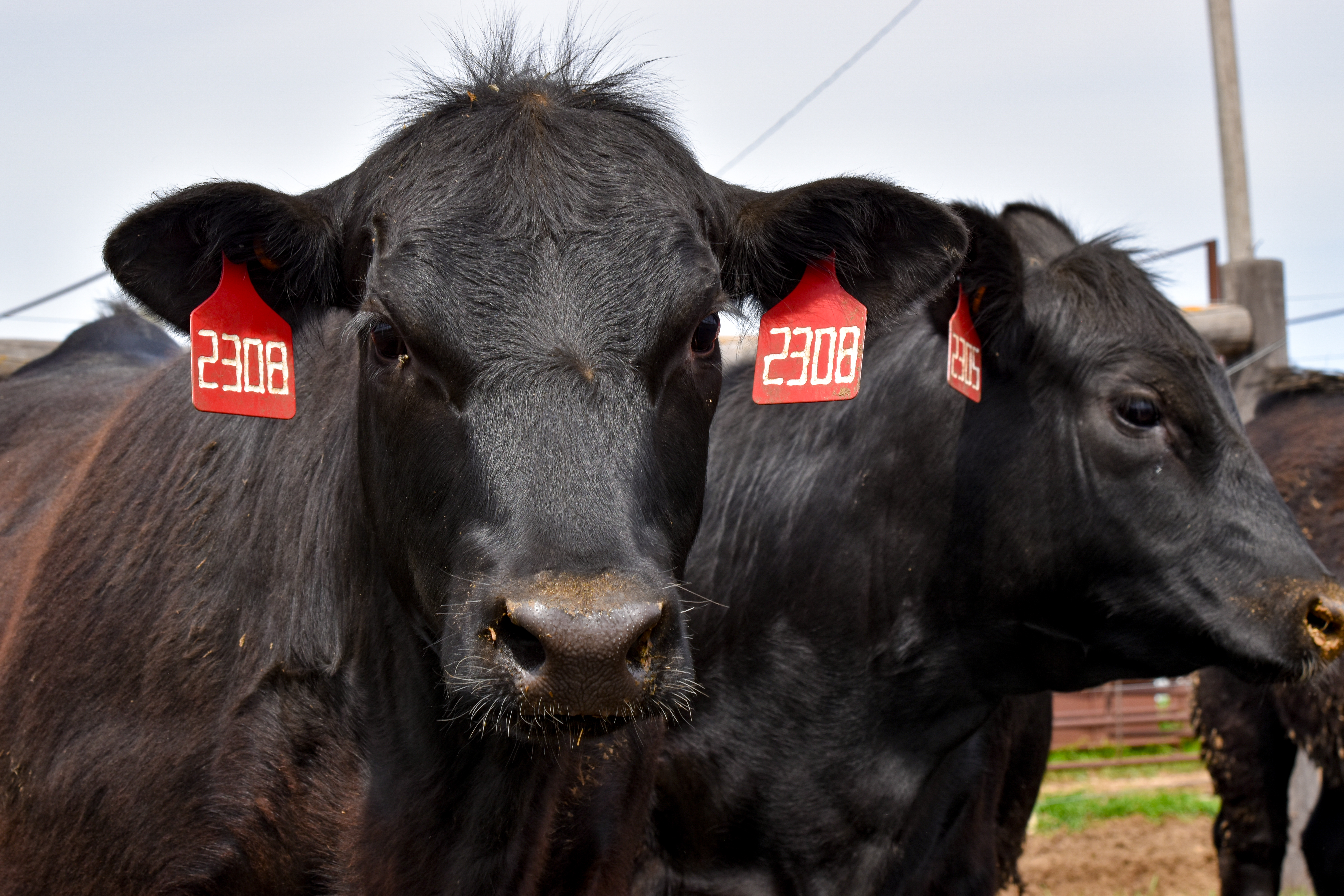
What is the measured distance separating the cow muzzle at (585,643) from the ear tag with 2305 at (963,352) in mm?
2039

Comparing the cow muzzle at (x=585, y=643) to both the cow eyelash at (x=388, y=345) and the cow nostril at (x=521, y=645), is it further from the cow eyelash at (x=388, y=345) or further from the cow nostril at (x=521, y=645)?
the cow eyelash at (x=388, y=345)

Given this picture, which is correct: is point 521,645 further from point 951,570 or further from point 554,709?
point 951,570

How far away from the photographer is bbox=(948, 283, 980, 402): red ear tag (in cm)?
402

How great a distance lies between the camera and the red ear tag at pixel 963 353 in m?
4.02

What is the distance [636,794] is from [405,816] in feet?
2.35

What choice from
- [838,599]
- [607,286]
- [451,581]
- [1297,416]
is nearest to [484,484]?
[451,581]

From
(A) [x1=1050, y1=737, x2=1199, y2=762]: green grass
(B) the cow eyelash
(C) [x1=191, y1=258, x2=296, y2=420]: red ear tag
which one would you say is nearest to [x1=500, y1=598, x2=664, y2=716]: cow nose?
(B) the cow eyelash

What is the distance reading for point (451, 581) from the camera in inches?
99.9

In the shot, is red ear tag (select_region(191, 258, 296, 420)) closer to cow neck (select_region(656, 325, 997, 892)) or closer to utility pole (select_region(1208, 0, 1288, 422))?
cow neck (select_region(656, 325, 997, 892))

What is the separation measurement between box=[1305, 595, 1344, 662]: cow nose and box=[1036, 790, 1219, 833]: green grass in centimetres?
559

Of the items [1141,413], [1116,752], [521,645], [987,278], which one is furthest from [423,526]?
[1116,752]

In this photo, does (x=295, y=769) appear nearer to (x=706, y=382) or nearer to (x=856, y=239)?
(x=706, y=382)

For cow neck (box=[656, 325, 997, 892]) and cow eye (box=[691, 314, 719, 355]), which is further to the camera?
cow neck (box=[656, 325, 997, 892])

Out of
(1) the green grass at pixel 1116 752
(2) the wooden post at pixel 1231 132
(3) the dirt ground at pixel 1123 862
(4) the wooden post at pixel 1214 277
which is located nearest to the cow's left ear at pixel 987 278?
(3) the dirt ground at pixel 1123 862
